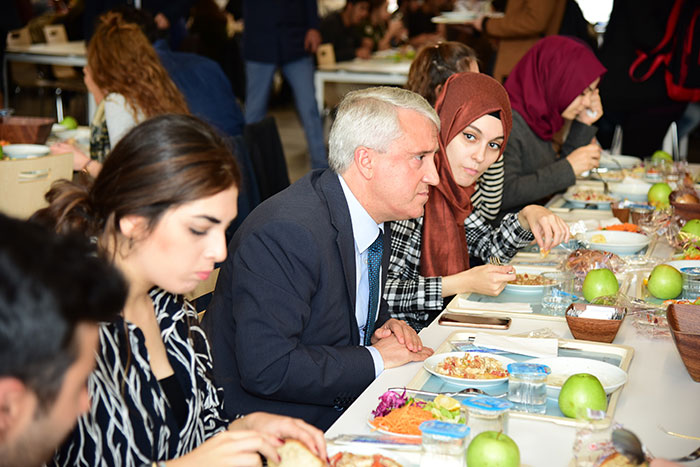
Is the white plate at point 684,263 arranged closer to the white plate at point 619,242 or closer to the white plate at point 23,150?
the white plate at point 619,242

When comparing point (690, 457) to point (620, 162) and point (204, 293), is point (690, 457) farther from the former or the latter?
point (620, 162)

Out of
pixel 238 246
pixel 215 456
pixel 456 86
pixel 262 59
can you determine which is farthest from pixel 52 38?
pixel 215 456

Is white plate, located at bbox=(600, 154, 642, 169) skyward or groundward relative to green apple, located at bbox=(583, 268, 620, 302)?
groundward

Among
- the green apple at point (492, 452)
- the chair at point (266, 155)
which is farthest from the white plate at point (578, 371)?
the chair at point (266, 155)

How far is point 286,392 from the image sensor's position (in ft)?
5.99

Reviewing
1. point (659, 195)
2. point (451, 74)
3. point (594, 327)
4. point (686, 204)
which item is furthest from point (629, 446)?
point (659, 195)

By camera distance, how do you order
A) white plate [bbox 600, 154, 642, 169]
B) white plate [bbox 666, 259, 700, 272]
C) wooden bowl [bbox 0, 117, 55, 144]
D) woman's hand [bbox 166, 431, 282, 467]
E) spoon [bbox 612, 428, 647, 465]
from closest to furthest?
spoon [bbox 612, 428, 647, 465] < woman's hand [bbox 166, 431, 282, 467] < white plate [bbox 666, 259, 700, 272] < wooden bowl [bbox 0, 117, 55, 144] < white plate [bbox 600, 154, 642, 169]

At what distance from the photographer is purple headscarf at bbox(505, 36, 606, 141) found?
12.3 feet

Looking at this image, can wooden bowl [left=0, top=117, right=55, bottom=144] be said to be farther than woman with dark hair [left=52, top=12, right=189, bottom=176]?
Yes

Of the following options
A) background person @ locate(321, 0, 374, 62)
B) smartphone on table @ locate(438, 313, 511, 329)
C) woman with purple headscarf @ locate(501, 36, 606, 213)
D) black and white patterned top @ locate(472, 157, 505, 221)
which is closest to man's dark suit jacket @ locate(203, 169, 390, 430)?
smartphone on table @ locate(438, 313, 511, 329)

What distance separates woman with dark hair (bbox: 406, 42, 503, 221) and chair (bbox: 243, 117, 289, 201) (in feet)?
2.98

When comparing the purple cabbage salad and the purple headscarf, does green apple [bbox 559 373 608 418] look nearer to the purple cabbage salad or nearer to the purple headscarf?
the purple cabbage salad

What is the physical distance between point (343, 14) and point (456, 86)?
254 inches

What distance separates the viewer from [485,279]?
90.6 inches
